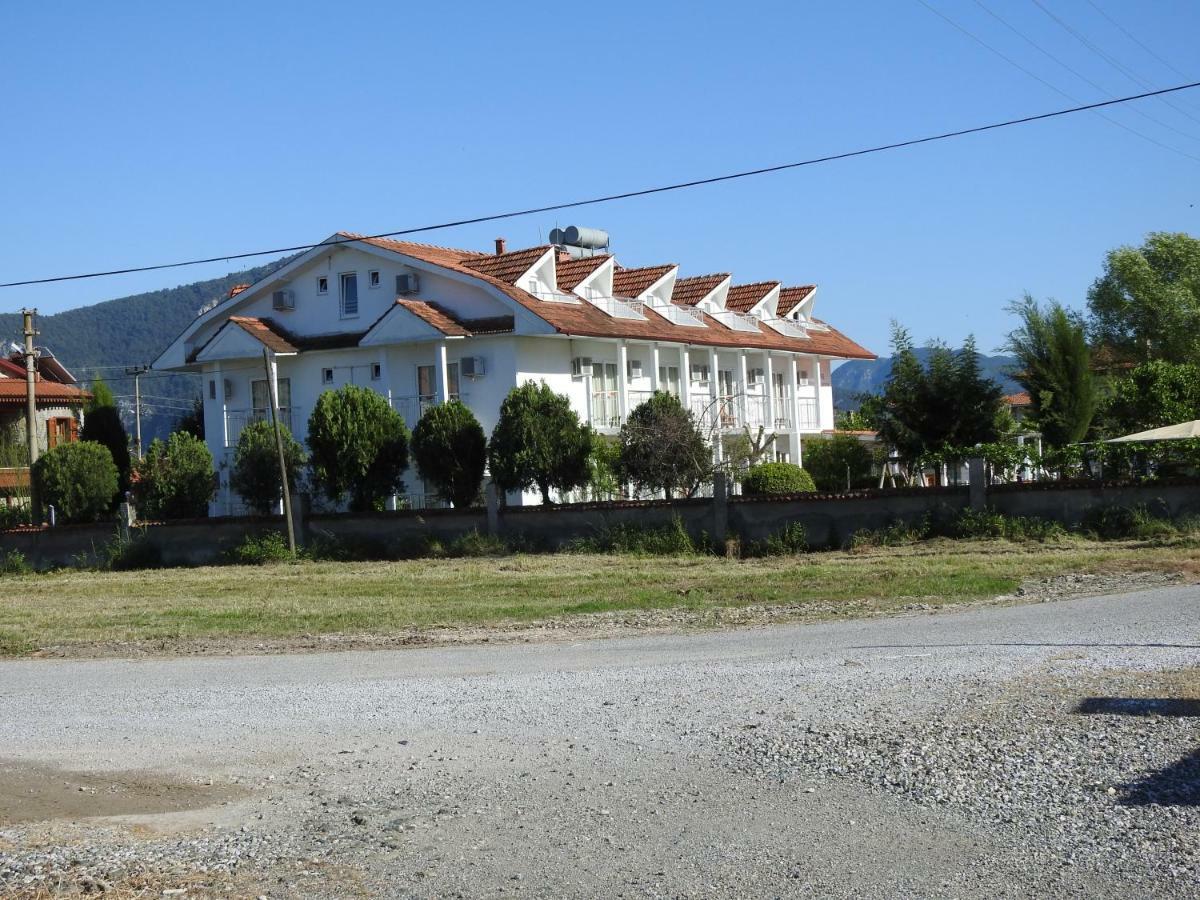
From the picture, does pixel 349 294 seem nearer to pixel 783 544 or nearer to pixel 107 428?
pixel 107 428

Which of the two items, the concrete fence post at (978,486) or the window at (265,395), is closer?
the concrete fence post at (978,486)

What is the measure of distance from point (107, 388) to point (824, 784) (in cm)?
5210

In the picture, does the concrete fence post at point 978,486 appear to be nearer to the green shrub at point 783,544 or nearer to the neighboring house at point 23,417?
the green shrub at point 783,544

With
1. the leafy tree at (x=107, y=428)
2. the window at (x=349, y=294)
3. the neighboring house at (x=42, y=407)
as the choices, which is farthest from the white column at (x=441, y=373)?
the neighboring house at (x=42, y=407)

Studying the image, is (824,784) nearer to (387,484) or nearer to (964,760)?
(964,760)

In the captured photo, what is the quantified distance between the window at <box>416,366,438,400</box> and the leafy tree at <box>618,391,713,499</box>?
10347 millimetres

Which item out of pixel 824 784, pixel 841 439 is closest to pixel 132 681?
pixel 824 784

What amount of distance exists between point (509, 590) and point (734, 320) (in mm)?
28753

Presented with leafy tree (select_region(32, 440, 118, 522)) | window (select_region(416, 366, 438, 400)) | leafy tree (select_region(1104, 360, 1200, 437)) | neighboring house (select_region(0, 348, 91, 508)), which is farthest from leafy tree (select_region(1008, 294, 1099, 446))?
neighboring house (select_region(0, 348, 91, 508))

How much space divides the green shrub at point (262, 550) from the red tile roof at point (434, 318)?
926cm

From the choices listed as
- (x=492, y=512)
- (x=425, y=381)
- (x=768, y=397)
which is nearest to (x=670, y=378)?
(x=768, y=397)

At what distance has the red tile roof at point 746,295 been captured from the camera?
53.2 meters

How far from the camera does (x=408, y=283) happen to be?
4444 centimetres

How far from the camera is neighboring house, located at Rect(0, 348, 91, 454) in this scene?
6197 cm
